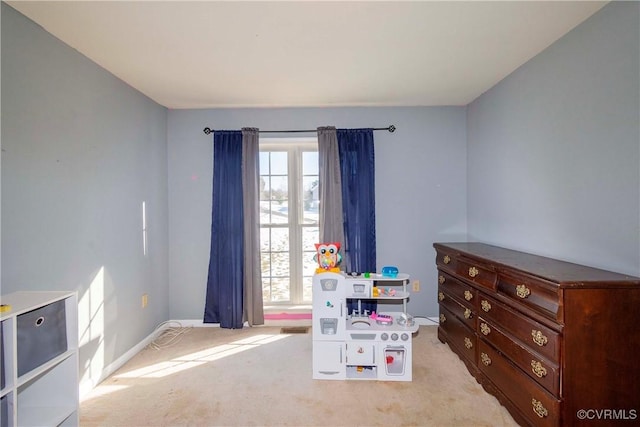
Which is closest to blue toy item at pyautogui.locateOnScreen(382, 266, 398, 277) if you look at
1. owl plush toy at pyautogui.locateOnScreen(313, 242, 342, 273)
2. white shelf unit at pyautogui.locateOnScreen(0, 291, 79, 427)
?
owl plush toy at pyautogui.locateOnScreen(313, 242, 342, 273)

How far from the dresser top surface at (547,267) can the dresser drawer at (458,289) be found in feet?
0.89

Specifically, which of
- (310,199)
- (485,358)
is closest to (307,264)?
(310,199)

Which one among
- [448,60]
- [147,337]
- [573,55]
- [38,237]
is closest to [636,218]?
[573,55]

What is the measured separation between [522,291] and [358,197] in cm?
180

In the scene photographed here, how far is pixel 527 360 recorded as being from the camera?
5.52ft

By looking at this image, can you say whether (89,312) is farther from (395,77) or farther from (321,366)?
(395,77)

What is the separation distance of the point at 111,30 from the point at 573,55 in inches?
117

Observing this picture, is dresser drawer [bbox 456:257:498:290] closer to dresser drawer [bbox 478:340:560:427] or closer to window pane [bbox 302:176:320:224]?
dresser drawer [bbox 478:340:560:427]

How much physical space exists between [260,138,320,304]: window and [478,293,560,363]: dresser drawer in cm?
186

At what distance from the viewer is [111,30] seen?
1.85 meters

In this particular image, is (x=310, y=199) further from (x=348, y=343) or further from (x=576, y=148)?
(x=576, y=148)

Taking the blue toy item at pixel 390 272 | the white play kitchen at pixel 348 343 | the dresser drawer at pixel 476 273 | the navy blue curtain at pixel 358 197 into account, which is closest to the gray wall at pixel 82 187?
the white play kitchen at pixel 348 343

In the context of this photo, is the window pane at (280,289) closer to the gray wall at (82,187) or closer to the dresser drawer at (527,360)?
the gray wall at (82,187)

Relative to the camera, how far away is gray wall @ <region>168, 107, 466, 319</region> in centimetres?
331
